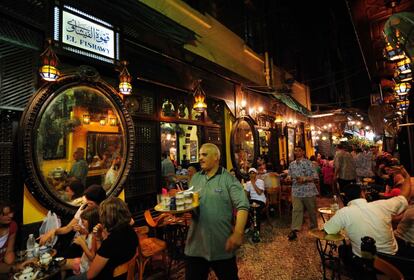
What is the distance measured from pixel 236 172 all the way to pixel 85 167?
514 cm

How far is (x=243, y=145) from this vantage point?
348 inches

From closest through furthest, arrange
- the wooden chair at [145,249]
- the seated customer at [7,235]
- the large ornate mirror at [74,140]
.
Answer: the seated customer at [7,235]
the large ornate mirror at [74,140]
the wooden chair at [145,249]

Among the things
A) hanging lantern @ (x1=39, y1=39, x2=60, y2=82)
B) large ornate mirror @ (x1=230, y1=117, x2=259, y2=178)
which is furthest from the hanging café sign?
large ornate mirror @ (x1=230, y1=117, x2=259, y2=178)

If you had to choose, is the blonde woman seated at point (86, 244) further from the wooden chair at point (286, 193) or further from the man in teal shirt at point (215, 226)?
the wooden chair at point (286, 193)

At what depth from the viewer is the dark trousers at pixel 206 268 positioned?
2703 mm

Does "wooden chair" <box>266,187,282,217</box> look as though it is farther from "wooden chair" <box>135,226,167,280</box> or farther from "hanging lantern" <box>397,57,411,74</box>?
"hanging lantern" <box>397,57,411,74</box>

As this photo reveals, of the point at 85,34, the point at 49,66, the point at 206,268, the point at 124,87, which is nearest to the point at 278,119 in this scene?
the point at 124,87

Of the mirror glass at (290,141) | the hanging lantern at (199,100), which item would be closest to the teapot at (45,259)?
the hanging lantern at (199,100)

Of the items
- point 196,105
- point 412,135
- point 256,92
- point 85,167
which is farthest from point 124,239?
point 412,135

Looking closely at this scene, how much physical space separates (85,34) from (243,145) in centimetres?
624

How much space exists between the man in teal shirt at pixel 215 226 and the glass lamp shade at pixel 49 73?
2425mm

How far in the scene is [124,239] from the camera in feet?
8.25

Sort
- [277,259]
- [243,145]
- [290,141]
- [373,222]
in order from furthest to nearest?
[290,141], [243,145], [277,259], [373,222]

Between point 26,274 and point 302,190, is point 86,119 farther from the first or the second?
point 302,190
